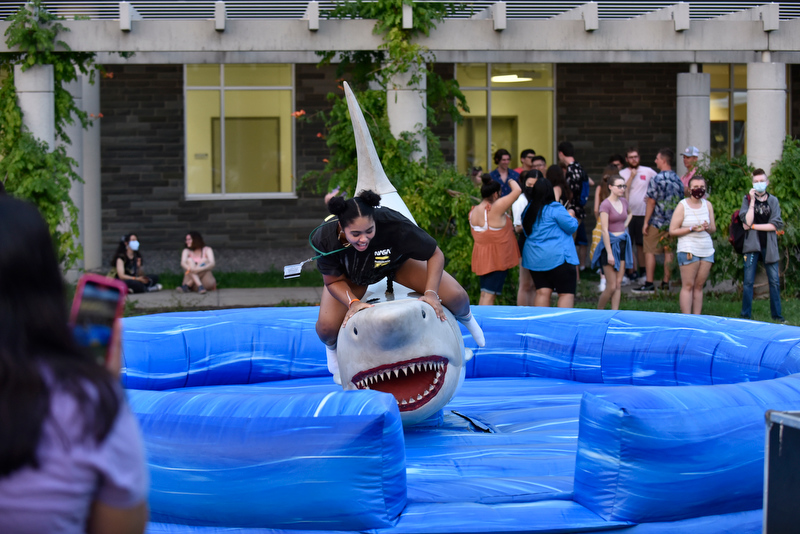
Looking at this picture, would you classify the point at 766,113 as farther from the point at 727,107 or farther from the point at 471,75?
the point at 727,107

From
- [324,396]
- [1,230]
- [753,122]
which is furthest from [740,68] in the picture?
[1,230]

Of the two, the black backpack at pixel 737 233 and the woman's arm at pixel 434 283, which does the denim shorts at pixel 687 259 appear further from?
the woman's arm at pixel 434 283

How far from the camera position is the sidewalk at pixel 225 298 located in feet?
32.1

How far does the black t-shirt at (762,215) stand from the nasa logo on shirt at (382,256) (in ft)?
17.5

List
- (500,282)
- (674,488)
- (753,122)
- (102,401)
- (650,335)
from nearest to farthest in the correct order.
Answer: (102,401) → (674,488) → (650,335) → (500,282) → (753,122)

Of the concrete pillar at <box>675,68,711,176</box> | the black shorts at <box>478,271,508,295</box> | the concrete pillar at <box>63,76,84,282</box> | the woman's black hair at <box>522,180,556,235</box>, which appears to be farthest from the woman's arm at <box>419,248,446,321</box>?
the concrete pillar at <box>675,68,711,176</box>

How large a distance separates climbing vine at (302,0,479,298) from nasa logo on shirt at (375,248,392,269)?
14.1 feet

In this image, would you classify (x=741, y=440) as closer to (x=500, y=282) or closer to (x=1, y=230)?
(x=1, y=230)

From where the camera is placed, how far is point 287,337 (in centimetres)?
653

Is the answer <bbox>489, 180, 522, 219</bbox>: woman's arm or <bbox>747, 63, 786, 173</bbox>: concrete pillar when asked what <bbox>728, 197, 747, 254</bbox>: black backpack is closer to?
<bbox>747, 63, 786, 173</bbox>: concrete pillar

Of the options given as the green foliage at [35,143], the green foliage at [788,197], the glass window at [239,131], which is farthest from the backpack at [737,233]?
the glass window at [239,131]

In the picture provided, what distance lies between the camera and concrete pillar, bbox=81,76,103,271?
13203mm

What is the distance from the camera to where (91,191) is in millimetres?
13305

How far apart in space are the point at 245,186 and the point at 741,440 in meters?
12.8
